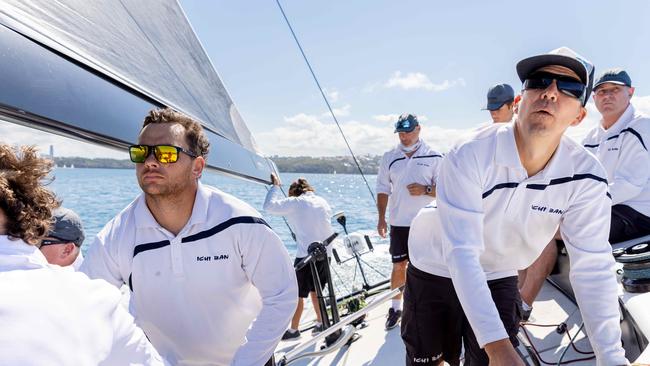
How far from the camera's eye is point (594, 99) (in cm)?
270

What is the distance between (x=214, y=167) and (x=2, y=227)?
1.41 metres

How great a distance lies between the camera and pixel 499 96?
2877mm

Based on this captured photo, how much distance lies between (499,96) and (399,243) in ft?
4.32

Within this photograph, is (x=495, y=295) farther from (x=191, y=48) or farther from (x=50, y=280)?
(x=191, y=48)

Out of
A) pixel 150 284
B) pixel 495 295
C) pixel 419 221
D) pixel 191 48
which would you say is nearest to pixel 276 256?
pixel 150 284

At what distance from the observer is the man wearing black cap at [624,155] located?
248 centimetres

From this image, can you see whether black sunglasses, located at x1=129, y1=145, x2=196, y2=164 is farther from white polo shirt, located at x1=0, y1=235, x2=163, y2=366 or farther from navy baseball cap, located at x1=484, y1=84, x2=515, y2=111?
navy baseball cap, located at x1=484, y1=84, x2=515, y2=111

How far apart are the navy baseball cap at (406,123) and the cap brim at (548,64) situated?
2.10 meters

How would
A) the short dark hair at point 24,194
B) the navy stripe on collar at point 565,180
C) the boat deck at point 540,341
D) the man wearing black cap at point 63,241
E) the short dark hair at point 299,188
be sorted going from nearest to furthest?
the short dark hair at point 24,194 < the navy stripe on collar at point 565,180 < the man wearing black cap at point 63,241 < the boat deck at point 540,341 < the short dark hair at point 299,188

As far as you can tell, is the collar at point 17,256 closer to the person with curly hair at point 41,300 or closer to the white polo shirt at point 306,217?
the person with curly hair at point 41,300

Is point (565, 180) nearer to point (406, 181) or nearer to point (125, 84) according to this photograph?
point (125, 84)

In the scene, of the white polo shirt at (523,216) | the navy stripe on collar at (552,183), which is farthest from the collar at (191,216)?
the navy stripe on collar at (552,183)

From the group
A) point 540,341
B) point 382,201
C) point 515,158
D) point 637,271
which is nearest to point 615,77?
point 637,271

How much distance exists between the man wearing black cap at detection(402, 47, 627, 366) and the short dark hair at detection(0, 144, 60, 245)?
101 centimetres
